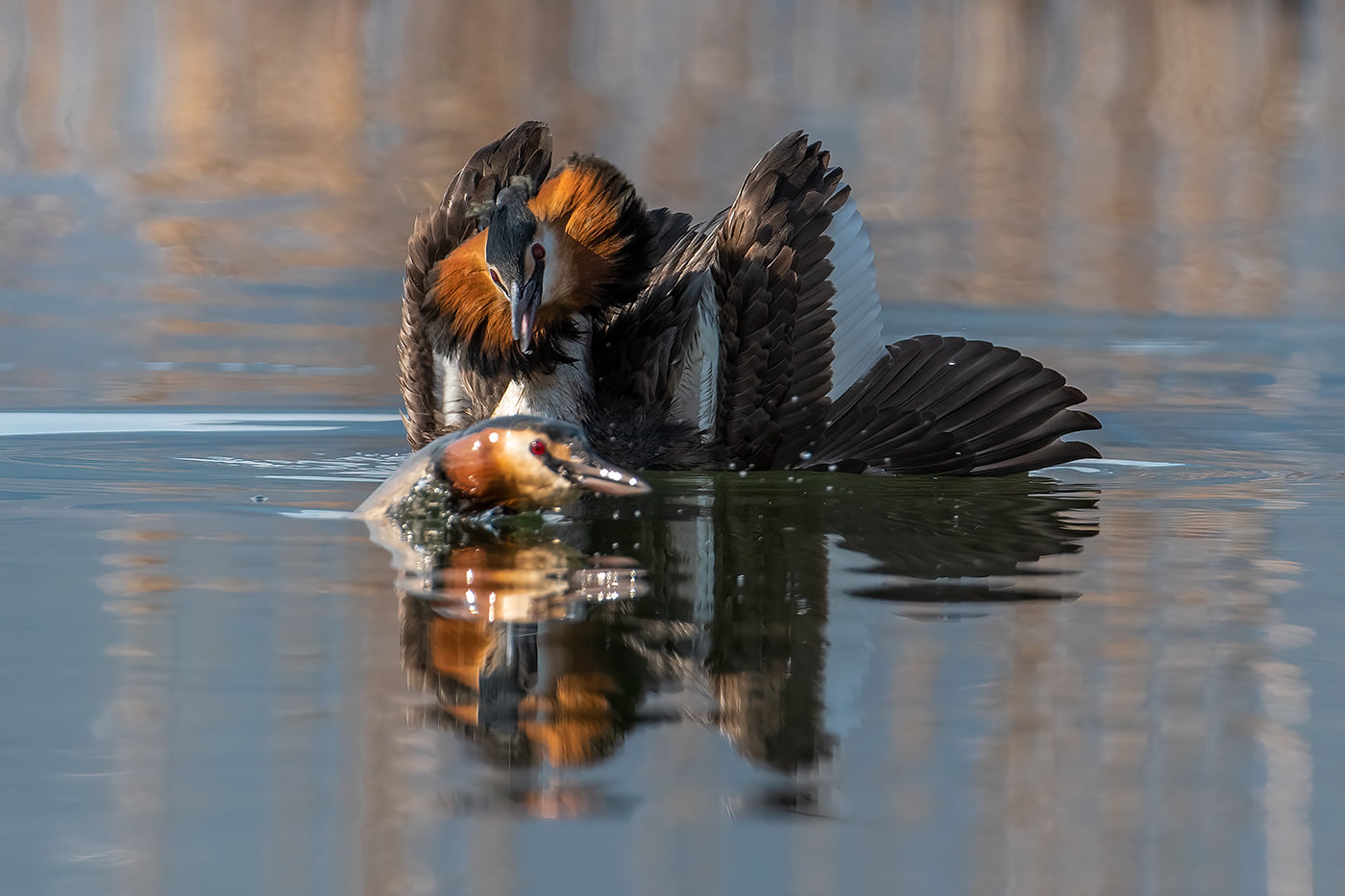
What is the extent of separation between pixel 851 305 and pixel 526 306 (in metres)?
1.42

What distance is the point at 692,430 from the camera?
8.45 metres

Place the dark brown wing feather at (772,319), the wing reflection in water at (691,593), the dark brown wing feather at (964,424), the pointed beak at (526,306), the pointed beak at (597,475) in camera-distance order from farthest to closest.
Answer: the dark brown wing feather at (964,424) → the dark brown wing feather at (772,319) → the pointed beak at (526,306) → the pointed beak at (597,475) → the wing reflection in water at (691,593)

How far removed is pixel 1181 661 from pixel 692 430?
11.3 feet

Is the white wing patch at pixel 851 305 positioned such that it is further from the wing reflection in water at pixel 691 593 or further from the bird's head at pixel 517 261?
the bird's head at pixel 517 261

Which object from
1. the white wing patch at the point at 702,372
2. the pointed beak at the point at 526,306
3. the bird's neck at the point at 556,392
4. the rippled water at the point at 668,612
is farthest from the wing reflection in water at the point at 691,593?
the pointed beak at the point at 526,306

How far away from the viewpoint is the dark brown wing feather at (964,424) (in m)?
8.55

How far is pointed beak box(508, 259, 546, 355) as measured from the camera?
8078 mm

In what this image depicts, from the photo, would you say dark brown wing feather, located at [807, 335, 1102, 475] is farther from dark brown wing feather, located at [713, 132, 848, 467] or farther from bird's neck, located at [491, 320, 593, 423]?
bird's neck, located at [491, 320, 593, 423]

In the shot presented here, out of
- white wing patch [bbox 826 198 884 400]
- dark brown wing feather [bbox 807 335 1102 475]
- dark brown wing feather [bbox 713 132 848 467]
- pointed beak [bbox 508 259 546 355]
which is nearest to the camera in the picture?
pointed beak [bbox 508 259 546 355]

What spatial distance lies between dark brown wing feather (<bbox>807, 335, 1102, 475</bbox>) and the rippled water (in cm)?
15

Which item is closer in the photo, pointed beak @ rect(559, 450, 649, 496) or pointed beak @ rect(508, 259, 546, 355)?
pointed beak @ rect(559, 450, 649, 496)

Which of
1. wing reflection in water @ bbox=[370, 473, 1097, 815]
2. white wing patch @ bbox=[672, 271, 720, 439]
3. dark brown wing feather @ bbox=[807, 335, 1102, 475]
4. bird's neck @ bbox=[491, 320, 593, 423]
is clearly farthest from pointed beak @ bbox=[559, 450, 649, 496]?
dark brown wing feather @ bbox=[807, 335, 1102, 475]

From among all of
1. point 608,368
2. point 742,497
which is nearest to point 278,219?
point 608,368

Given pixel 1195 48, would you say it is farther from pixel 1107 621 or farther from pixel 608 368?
pixel 1107 621
